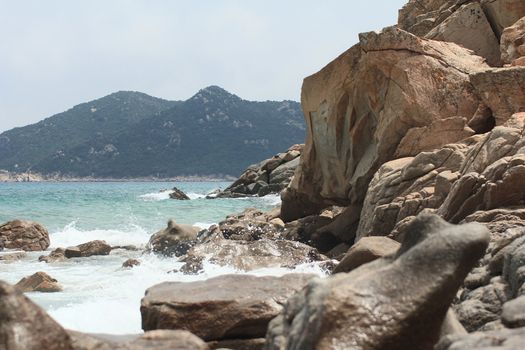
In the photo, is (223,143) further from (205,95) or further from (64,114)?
(64,114)

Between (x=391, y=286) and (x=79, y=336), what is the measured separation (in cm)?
221

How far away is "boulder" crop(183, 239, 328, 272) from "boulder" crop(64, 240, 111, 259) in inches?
240

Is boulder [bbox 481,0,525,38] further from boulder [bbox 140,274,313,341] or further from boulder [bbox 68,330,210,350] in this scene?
boulder [bbox 68,330,210,350]

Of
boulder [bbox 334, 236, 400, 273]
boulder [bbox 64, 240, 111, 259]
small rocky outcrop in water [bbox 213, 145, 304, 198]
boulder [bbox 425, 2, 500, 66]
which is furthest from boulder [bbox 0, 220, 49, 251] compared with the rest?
small rocky outcrop in water [bbox 213, 145, 304, 198]

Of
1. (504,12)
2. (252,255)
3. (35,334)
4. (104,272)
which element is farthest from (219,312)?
(504,12)

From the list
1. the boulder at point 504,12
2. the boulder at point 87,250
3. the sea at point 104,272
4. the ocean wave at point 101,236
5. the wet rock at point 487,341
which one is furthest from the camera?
the ocean wave at point 101,236

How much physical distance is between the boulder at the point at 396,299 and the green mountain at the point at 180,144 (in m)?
147

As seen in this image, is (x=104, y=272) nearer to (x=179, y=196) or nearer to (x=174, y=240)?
(x=174, y=240)

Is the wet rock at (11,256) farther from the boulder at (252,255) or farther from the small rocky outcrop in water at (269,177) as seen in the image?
the small rocky outcrop in water at (269,177)

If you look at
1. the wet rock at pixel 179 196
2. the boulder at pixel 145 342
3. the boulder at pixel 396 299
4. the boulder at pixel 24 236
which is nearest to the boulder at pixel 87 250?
the boulder at pixel 24 236

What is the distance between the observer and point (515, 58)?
52.0 feet

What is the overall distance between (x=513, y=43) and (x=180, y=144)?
150m

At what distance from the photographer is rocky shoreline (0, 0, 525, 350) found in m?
3.97

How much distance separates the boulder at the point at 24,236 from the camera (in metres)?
23.0
